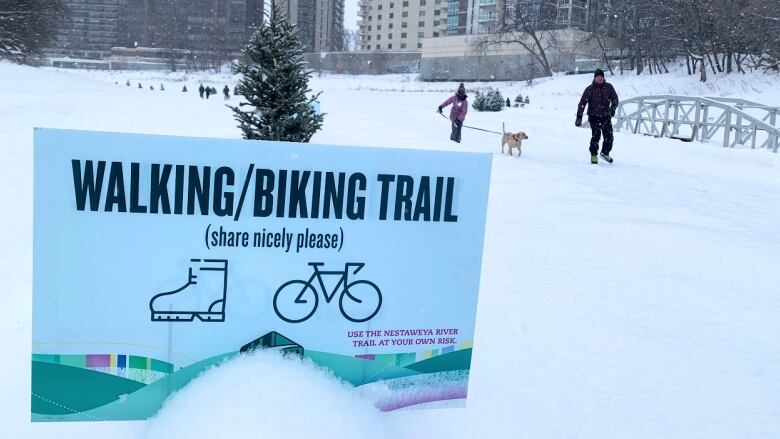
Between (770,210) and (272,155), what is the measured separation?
8.20 m

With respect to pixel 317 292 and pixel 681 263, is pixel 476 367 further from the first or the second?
pixel 681 263

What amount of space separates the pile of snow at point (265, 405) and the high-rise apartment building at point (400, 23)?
97.3m

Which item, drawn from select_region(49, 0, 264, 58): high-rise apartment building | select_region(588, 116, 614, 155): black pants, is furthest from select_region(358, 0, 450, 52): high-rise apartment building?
select_region(588, 116, 614, 155): black pants

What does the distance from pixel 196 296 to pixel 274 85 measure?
740 cm

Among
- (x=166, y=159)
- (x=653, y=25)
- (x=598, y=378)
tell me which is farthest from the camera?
(x=653, y=25)

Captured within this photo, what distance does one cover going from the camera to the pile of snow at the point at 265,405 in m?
2.31

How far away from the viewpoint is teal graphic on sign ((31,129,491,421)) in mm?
2279

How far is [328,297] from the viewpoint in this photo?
2498mm

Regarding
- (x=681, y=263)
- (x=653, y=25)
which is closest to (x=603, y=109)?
(x=681, y=263)

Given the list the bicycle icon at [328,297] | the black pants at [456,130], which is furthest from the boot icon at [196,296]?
the black pants at [456,130]

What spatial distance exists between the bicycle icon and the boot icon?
0.21 m

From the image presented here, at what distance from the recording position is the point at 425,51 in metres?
74.9

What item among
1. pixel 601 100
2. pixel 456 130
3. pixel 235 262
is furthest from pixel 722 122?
pixel 235 262

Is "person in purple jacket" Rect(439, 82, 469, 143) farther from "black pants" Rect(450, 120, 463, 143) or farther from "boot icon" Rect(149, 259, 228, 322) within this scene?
"boot icon" Rect(149, 259, 228, 322)
